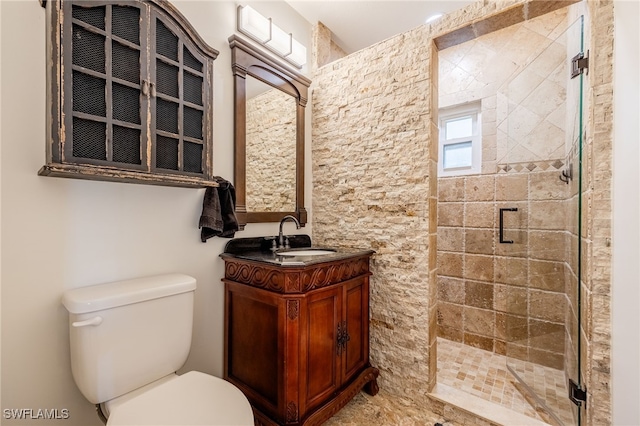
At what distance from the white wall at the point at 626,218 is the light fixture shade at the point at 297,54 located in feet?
5.67

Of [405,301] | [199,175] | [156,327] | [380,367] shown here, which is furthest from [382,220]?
[156,327]

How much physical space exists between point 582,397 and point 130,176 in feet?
7.50

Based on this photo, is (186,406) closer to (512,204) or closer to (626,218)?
(626,218)

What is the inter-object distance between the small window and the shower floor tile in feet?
5.26

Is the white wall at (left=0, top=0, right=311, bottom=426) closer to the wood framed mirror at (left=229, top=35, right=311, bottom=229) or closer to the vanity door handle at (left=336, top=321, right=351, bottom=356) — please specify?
the wood framed mirror at (left=229, top=35, right=311, bottom=229)

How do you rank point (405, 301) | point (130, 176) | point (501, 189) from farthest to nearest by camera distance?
1. point (501, 189)
2. point (405, 301)
3. point (130, 176)

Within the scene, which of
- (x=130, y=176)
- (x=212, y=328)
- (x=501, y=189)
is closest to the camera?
(x=130, y=176)

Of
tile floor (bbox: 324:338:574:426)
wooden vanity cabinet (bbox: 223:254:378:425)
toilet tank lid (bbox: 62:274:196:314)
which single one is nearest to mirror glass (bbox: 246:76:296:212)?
wooden vanity cabinet (bbox: 223:254:378:425)

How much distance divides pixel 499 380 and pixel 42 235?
279 centimetres

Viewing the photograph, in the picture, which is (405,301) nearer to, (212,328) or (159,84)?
(212,328)

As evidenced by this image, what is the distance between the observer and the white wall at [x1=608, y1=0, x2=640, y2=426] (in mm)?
1122

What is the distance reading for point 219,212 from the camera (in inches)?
61.6

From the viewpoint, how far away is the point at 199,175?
1.46m

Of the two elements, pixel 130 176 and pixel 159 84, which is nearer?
pixel 130 176
